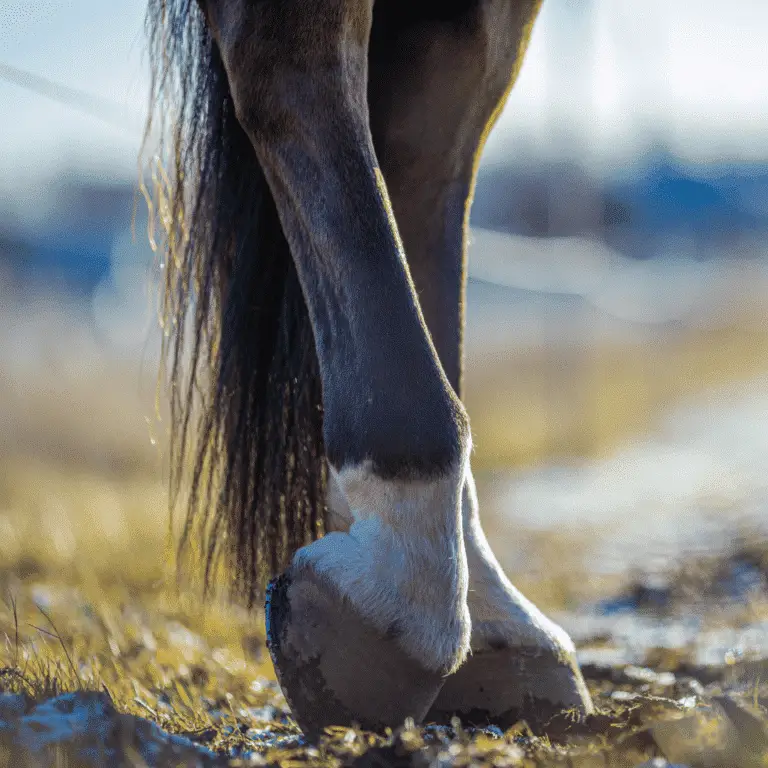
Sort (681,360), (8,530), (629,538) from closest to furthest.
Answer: (8,530) → (629,538) → (681,360)

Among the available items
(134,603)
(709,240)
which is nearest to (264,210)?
(134,603)

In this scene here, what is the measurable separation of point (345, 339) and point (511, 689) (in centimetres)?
63

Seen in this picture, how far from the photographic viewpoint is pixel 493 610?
175cm

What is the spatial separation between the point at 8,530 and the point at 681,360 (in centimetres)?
1104

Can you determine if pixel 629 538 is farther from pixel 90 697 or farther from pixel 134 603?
pixel 90 697

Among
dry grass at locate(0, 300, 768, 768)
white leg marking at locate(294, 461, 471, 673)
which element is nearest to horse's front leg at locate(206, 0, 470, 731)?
white leg marking at locate(294, 461, 471, 673)

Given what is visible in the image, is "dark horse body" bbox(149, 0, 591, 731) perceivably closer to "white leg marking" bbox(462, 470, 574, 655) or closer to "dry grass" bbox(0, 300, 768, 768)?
"white leg marking" bbox(462, 470, 574, 655)

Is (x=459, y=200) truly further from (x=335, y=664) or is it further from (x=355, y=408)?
(x=335, y=664)

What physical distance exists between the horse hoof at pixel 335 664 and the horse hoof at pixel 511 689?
26cm

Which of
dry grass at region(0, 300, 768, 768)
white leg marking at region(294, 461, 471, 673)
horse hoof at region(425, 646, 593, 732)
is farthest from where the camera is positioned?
horse hoof at region(425, 646, 593, 732)

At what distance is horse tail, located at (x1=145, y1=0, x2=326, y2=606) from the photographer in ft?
6.01

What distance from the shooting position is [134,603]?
299 centimetres

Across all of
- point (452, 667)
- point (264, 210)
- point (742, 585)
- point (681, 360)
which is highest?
point (264, 210)

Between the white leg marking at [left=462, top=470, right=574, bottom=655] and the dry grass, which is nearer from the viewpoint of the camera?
the dry grass
